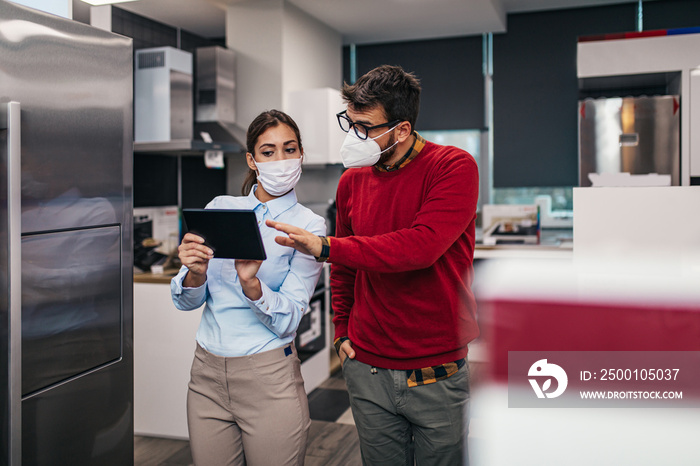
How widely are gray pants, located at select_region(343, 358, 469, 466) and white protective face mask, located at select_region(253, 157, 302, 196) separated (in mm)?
477

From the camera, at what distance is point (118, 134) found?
1.99m

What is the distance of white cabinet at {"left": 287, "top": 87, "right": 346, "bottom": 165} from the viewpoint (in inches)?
171

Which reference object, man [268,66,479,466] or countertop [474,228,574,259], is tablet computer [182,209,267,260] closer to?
man [268,66,479,466]

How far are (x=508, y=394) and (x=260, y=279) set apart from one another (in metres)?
0.84

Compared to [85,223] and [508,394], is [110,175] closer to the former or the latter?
[85,223]

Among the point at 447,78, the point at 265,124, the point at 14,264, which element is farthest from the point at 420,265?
the point at 447,78

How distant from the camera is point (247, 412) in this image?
146 centimetres

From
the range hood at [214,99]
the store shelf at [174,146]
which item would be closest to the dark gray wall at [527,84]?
the range hood at [214,99]

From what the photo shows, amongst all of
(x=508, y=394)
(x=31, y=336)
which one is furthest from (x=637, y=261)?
(x=31, y=336)

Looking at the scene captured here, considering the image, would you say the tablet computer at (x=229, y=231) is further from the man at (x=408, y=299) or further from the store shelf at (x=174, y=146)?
the store shelf at (x=174, y=146)

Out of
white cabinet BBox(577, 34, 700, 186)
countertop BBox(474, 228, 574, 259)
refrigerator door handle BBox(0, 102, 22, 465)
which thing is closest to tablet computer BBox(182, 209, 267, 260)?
refrigerator door handle BBox(0, 102, 22, 465)

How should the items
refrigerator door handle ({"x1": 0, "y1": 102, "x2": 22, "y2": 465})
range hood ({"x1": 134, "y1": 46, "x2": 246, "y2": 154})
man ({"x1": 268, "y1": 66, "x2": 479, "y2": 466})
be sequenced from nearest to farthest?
man ({"x1": 268, "y1": 66, "x2": 479, "y2": 466}) < refrigerator door handle ({"x1": 0, "y1": 102, "x2": 22, "y2": 465}) < range hood ({"x1": 134, "y1": 46, "x2": 246, "y2": 154})

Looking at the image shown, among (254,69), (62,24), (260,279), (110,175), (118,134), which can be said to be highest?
(254,69)

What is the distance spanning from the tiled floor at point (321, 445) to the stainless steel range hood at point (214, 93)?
183 centimetres
